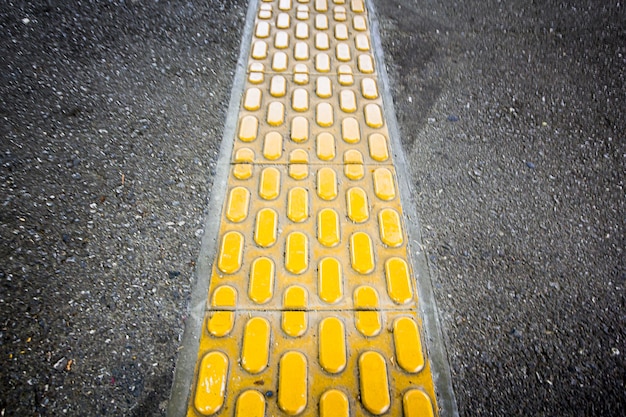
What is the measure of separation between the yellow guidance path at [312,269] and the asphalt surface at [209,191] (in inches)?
6.3

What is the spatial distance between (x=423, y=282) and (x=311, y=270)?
525mm

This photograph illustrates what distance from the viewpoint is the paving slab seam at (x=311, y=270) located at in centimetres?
159

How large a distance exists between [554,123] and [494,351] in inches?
65.3

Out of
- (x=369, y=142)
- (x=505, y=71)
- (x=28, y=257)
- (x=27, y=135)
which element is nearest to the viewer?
(x=28, y=257)

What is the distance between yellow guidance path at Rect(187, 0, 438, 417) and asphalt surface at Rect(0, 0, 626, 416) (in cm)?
16

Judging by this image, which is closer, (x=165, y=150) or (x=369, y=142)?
(x=165, y=150)

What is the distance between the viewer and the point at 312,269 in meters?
1.92

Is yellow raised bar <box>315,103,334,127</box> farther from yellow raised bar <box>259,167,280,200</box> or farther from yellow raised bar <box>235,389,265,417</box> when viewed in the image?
yellow raised bar <box>235,389,265,417</box>

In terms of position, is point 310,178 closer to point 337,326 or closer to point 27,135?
point 337,326

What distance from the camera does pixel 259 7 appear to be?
138 inches

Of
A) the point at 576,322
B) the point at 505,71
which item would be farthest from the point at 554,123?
the point at 576,322

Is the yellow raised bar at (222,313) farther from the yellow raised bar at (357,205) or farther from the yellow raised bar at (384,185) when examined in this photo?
the yellow raised bar at (384,185)

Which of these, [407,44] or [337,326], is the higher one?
[407,44]

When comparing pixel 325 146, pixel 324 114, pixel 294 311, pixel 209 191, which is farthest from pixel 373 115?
pixel 294 311
